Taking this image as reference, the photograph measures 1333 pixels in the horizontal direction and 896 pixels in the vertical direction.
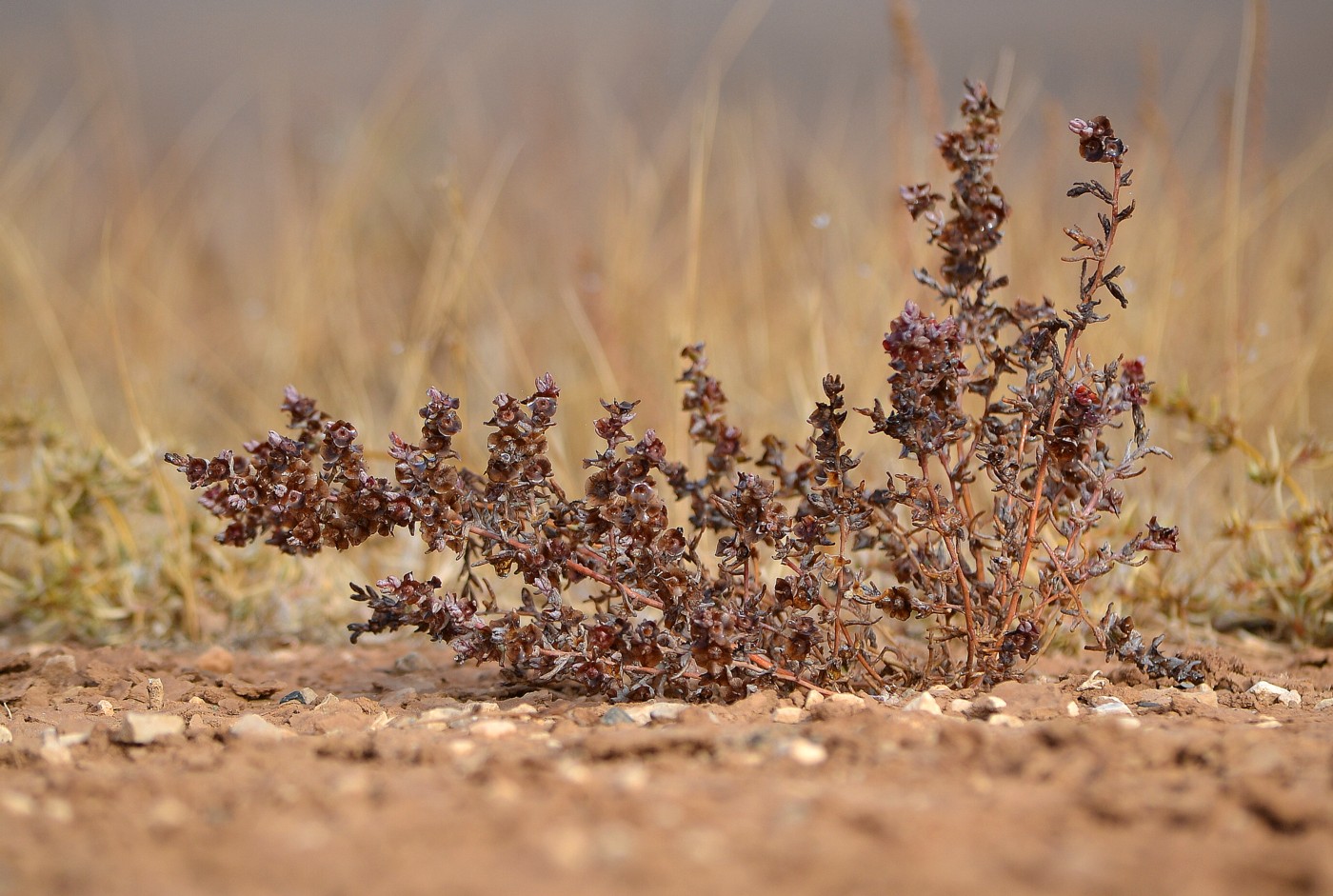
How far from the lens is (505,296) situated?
5.68 m

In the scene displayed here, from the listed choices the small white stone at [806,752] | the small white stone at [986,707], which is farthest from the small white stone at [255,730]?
the small white stone at [986,707]

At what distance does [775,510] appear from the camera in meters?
1.98

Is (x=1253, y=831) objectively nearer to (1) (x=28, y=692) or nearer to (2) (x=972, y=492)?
(2) (x=972, y=492)

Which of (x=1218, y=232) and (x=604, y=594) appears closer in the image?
(x=604, y=594)

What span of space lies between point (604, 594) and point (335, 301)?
2781mm

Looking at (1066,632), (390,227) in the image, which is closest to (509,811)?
(1066,632)

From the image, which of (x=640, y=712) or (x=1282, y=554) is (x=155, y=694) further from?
(x=1282, y=554)

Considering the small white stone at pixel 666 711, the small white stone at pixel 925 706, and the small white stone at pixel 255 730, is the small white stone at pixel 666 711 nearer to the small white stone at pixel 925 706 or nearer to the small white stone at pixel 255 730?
the small white stone at pixel 925 706

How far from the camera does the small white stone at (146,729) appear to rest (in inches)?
68.6

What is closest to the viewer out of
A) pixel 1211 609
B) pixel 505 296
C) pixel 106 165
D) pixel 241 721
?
pixel 241 721

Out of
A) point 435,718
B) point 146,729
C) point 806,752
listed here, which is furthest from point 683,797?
point 146,729

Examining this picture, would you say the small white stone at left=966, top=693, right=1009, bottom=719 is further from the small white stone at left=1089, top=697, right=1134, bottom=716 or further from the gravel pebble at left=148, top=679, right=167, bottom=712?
the gravel pebble at left=148, top=679, right=167, bottom=712

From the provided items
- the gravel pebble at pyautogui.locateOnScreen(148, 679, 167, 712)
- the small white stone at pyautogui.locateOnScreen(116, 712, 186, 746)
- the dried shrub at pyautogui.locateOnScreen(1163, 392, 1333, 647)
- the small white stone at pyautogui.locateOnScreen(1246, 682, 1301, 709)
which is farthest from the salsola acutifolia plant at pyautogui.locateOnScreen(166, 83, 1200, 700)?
the dried shrub at pyautogui.locateOnScreen(1163, 392, 1333, 647)

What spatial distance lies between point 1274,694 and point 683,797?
1323 millimetres
